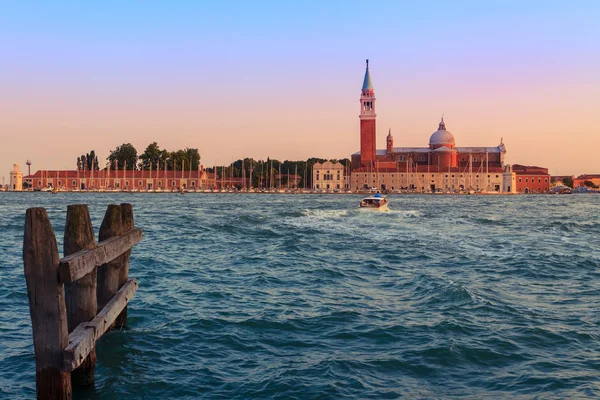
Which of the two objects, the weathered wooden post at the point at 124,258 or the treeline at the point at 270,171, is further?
the treeline at the point at 270,171

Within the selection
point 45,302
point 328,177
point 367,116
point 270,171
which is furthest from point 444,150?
point 45,302

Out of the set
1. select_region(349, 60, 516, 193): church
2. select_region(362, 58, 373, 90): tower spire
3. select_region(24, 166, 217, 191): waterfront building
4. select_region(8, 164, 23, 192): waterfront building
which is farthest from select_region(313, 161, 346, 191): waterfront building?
select_region(8, 164, 23, 192): waterfront building

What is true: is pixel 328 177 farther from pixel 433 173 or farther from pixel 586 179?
pixel 586 179

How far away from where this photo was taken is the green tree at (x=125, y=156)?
129m

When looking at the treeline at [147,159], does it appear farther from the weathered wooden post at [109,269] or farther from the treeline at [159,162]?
the weathered wooden post at [109,269]

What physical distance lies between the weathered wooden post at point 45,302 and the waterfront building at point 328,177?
412 feet

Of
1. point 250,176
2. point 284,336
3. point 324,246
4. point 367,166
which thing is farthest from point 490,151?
point 284,336

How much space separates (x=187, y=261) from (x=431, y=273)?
18.8ft

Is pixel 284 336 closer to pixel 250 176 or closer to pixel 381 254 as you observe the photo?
pixel 381 254

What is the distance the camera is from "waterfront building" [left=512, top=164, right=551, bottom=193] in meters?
131

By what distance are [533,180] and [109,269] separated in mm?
134002

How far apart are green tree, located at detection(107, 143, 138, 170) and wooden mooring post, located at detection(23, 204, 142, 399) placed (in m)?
127

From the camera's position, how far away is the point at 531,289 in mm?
11328

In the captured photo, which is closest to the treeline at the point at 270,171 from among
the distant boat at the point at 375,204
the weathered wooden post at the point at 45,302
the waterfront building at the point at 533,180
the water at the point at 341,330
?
the waterfront building at the point at 533,180
